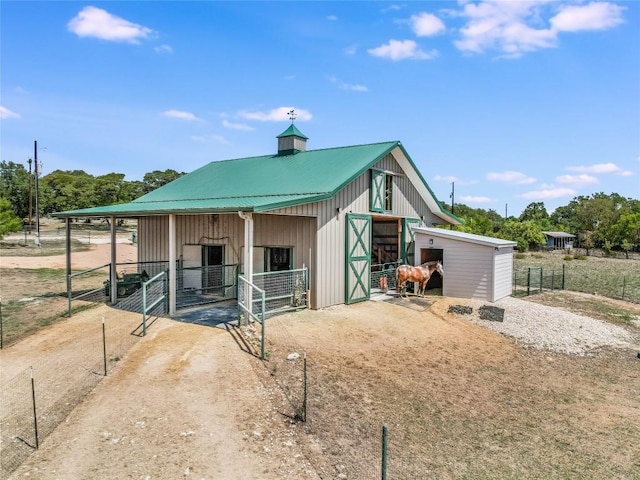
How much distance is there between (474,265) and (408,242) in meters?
3.08

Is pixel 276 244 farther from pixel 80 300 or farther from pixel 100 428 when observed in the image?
pixel 100 428

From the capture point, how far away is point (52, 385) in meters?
8.21

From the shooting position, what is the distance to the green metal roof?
43.7ft

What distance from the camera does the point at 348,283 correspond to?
14.4m

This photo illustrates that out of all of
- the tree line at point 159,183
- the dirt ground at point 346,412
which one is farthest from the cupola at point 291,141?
the tree line at point 159,183

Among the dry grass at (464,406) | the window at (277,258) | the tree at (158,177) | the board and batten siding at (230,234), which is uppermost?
the tree at (158,177)

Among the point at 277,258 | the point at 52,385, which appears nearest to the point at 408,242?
the point at 277,258

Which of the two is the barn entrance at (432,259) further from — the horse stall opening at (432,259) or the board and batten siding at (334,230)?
the board and batten siding at (334,230)

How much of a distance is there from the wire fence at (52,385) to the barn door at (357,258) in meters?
6.65

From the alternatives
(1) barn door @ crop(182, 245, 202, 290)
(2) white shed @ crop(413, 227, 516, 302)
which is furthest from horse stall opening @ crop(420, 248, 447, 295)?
(1) barn door @ crop(182, 245, 202, 290)

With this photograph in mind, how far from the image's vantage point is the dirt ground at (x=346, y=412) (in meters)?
5.58

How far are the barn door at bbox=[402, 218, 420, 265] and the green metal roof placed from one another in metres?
3.76

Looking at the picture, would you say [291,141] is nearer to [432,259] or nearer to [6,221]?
[432,259]

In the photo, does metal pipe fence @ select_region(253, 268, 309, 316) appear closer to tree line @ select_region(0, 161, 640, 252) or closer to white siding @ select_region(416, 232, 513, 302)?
white siding @ select_region(416, 232, 513, 302)
